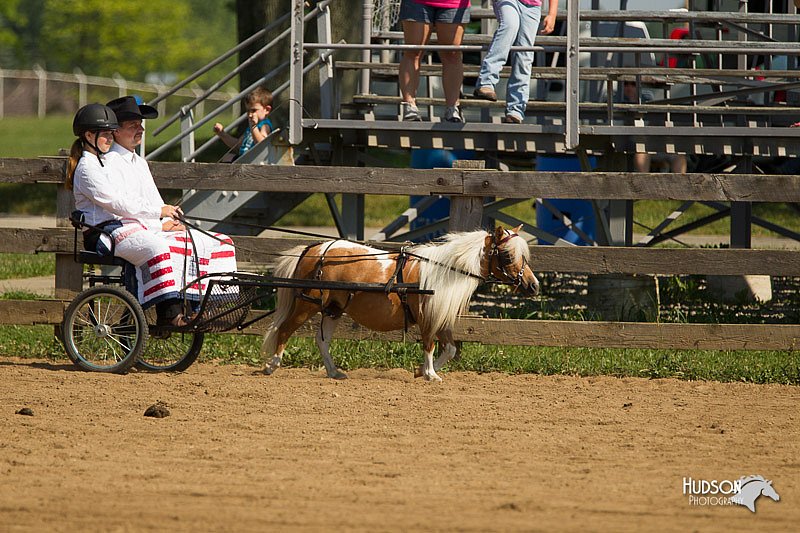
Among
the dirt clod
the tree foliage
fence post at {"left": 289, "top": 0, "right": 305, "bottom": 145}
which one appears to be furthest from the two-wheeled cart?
the tree foliage

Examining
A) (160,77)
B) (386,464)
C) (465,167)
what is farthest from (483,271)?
(160,77)

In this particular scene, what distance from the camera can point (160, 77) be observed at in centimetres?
6731

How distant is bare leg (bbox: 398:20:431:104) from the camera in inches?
440

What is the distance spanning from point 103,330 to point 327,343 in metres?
1.68

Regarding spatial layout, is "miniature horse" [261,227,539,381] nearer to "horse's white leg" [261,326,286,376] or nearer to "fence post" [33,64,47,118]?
"horse's white leg" [261,326,286,376]

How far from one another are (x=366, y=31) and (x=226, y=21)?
265ft

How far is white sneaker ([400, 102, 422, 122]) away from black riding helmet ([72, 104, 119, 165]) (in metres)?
3.30

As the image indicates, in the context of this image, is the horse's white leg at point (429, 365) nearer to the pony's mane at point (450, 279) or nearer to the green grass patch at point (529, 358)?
the pony's mane at point (450, 279)

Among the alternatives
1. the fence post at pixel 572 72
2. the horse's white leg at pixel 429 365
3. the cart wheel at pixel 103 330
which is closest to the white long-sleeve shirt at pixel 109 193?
the cart wheel at pixel 103 330

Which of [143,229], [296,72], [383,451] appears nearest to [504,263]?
[383,451]

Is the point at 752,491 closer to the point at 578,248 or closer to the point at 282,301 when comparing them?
the point at 578,248

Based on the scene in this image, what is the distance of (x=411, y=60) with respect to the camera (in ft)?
37.0

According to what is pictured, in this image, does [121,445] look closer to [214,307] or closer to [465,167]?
[214,307]

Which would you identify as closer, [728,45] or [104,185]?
[104,185]
